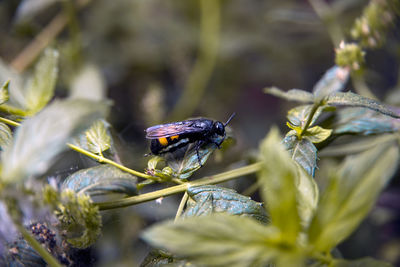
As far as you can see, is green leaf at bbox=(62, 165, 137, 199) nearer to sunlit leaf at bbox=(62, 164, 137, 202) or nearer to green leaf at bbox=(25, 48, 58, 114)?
sunlit leaf at bbox=(62, 164, 137, 202)

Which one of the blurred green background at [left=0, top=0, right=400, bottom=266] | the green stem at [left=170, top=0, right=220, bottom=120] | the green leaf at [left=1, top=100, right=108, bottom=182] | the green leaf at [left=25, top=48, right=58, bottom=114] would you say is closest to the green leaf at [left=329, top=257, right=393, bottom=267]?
the green leaf at [left=1, top=100, right=108, bottom=182]

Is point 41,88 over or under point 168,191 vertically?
over

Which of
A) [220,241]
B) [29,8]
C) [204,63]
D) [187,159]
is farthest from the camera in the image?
[204,63]

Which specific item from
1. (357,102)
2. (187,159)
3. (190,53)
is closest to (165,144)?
(187,159)

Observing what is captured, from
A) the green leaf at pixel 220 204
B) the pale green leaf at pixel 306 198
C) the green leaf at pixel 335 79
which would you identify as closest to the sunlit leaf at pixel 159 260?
the green leaf at pixel 220 204

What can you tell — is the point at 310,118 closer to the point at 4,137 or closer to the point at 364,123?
the point at 364,123

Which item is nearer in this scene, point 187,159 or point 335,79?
point 187,159

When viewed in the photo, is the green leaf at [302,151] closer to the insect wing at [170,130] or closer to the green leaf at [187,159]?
the green leaf at [187,159]
